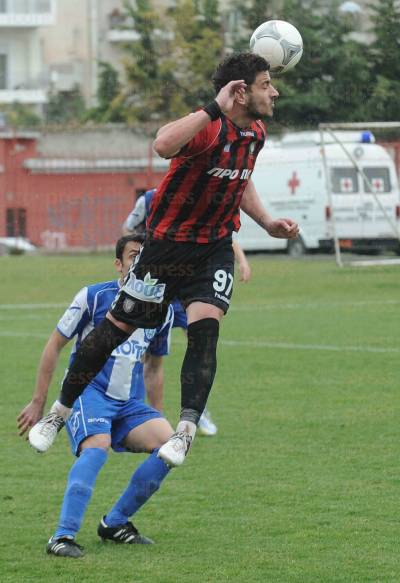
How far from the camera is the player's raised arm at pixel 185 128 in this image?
6.43 m

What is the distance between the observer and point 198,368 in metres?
6.81

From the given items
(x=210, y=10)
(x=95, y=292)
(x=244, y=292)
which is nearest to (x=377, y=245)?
(x=244, y=292)

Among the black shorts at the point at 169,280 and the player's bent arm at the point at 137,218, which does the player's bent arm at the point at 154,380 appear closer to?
the black shorts at the point at 169,280

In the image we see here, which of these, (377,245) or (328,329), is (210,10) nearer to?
(377,245)

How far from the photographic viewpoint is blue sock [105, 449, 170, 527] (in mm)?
6766

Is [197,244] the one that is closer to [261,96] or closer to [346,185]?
[261,96]

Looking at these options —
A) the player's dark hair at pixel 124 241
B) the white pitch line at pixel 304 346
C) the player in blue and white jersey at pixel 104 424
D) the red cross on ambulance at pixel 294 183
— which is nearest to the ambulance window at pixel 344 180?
the red cross on ambulance at pixel 294 183

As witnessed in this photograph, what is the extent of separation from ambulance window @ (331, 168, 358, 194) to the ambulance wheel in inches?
64.0

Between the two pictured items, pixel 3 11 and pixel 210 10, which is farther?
pixel 3 11

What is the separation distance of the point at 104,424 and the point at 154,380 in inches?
58.5

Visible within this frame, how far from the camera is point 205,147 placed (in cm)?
675

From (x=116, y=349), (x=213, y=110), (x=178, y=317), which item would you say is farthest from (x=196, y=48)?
(x=213, y=110)

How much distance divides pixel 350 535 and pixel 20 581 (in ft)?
5.56

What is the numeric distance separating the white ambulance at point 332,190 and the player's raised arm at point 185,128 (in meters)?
25.4
